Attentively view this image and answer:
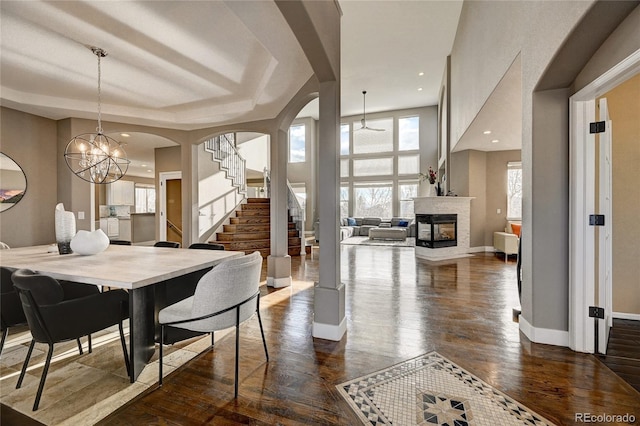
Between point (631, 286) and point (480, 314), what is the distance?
1.56 m

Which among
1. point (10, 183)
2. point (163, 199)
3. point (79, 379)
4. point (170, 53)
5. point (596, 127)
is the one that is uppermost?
point (170, 53)

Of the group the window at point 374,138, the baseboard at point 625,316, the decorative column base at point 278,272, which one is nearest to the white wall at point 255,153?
the window at point 374,138

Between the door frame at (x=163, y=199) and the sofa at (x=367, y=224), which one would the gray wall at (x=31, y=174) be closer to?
the door frame at (x=163, y=199)

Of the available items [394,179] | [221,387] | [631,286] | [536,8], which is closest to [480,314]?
[631,286]

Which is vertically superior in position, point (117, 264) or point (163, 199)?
point (163, 199)

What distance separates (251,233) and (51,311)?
5.13 metres

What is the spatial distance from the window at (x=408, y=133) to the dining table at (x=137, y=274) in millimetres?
10029

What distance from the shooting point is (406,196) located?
36.9ft

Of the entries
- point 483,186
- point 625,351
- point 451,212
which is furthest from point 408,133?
point 625,351

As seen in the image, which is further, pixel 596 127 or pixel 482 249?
pixel 482 249

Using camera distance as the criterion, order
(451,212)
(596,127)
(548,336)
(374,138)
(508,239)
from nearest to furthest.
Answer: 1. (596,127)
2. (548,336)
3. (508,239)
4. (451,212)
5. (374,138)

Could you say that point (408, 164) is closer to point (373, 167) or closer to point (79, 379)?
point (373, 167)

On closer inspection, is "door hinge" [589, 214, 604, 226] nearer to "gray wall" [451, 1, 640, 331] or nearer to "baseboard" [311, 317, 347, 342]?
"gray wall" [451, 1, 640, 331]

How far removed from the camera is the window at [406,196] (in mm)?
11109
